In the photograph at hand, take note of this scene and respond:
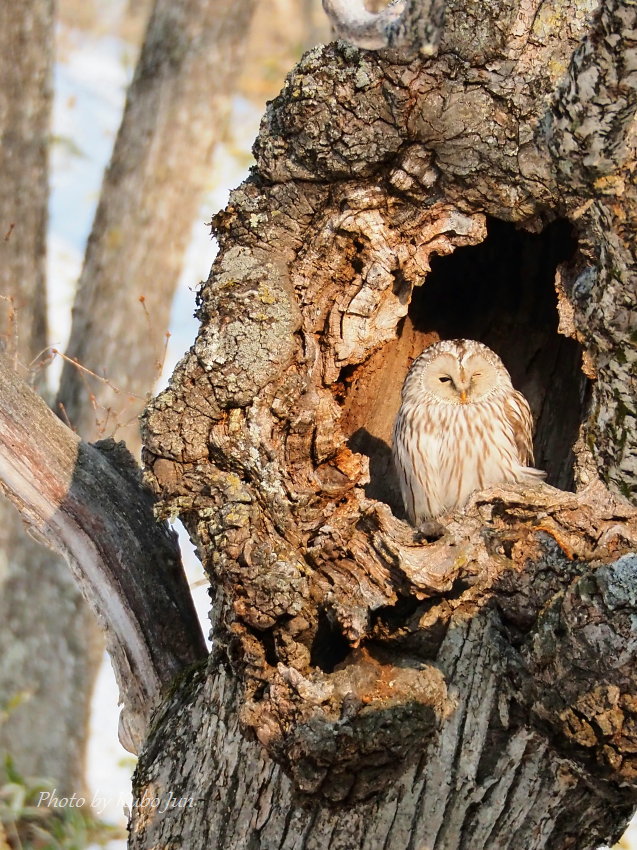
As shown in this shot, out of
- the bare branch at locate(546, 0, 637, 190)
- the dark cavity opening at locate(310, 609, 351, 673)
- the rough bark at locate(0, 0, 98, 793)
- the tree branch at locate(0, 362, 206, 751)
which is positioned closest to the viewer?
the bare branch at locate(546, 0, 637, 190)

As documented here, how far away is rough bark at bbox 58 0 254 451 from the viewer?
21.0 feet

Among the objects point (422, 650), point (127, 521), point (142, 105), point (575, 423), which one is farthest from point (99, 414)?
point (422, 650)

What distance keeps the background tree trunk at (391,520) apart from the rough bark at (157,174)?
10.1 feet

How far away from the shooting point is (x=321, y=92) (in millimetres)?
3223

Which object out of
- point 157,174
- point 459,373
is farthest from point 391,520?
point 157,174

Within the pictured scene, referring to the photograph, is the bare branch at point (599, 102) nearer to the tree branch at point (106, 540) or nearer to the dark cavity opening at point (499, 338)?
the dark cavity opening at point (499, 338)

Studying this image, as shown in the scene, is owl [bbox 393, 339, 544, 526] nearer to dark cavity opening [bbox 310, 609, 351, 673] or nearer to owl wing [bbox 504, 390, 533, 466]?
owl wing [bbox 504, 390, 533, 466]

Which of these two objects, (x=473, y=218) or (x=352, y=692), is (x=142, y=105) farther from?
(x=352, y=692)

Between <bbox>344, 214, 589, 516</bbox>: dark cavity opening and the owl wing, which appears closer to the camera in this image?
<bbox>344, 214, 589, 516</bbox>: dark cavity opening

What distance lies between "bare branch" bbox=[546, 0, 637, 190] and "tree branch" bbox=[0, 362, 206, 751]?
182 centimetres

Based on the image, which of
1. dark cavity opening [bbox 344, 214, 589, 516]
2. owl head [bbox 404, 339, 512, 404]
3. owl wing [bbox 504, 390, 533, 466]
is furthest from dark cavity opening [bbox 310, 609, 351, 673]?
owl head [bbox 404, 339, 512, 404]

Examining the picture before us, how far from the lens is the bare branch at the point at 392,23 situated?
213 cm

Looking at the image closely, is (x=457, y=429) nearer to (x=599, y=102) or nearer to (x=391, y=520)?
(x=391, y=520)

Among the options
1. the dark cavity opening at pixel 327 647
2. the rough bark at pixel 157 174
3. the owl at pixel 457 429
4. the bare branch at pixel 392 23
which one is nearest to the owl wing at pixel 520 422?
the owl at pixel 457 429
